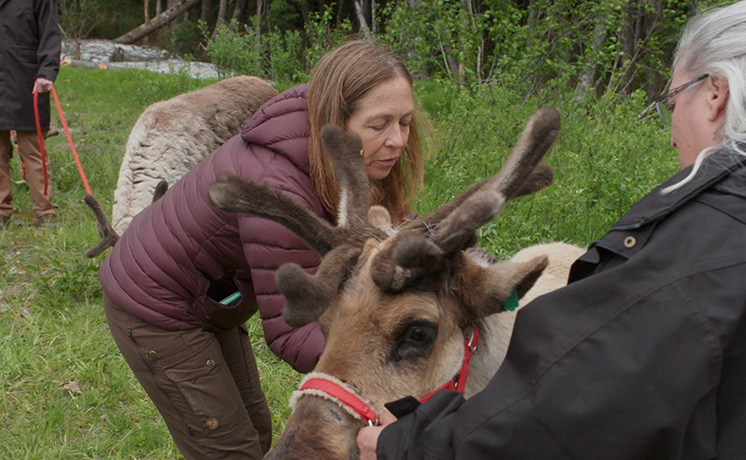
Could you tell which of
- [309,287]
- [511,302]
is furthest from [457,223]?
[309,287]

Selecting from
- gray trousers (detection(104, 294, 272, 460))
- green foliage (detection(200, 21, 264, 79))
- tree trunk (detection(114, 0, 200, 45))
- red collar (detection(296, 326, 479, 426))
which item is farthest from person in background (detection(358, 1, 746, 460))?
tree trunk (detection(114, 0, 200, 45))

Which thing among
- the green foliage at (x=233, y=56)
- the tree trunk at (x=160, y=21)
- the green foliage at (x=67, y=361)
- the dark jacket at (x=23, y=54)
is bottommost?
the tree trunk at (x=160, y=21)

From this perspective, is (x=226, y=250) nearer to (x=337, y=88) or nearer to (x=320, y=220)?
(x=320, y=220)

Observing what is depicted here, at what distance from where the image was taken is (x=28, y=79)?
7859 millimetres

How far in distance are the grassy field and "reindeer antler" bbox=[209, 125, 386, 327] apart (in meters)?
1.43

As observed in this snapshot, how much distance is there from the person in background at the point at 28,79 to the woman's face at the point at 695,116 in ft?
24.2

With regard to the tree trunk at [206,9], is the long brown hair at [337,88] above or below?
above

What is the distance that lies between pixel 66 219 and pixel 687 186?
7.92 m

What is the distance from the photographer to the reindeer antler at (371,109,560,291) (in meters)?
1.95

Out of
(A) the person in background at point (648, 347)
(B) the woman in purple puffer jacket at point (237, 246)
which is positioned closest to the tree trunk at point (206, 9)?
(B) the woman in purple puffer jacket at point (237, 246)

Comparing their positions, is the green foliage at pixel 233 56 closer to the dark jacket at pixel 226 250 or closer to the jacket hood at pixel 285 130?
the dark jacket at pixel 226 250

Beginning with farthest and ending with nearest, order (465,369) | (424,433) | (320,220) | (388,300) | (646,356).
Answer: (320,220) < (465,369) < (388,300) < (424,433) < (646,356)

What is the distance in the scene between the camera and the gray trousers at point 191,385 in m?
3.14

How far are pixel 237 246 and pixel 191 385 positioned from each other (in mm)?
774
